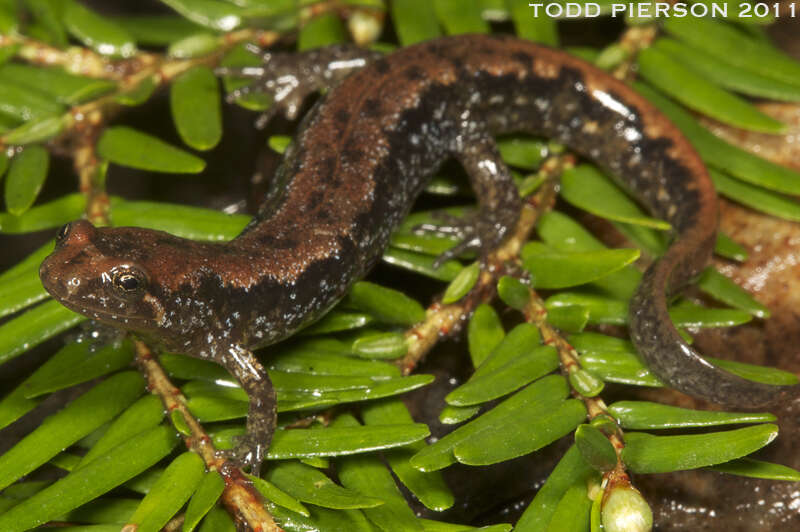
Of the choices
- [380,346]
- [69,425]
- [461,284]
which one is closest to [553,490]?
[380,346]

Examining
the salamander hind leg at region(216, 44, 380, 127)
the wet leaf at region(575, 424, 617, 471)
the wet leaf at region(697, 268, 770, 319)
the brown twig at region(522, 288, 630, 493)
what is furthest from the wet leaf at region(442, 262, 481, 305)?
the salamander hind leg at region(216, 44, 380, 127)

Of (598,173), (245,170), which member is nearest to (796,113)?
(598,173)

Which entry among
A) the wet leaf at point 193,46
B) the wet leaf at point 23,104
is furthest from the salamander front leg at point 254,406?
the wet leaf at point 193,46

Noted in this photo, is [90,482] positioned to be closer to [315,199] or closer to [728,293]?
[315,199]

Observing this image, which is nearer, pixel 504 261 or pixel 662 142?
pixel 504 261

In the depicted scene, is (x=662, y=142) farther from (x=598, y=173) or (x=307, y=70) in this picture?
(x=307, y=70)

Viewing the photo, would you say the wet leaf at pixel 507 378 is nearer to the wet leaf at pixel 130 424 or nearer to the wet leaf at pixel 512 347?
the wet leaf at pixel 512 347
